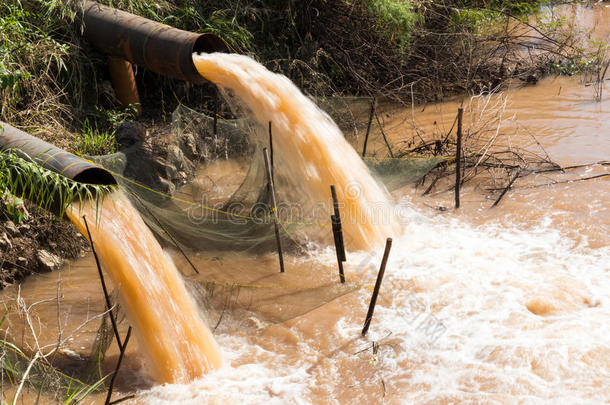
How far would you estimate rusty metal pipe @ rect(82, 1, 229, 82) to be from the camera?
16.6 feet

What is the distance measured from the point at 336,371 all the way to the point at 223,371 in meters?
0.76

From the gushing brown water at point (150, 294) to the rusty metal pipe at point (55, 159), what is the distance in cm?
18

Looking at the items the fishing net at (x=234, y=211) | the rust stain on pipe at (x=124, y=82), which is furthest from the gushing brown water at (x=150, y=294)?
the rust stain on pipe at (x=124, y=82)

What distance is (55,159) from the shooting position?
3672 mm

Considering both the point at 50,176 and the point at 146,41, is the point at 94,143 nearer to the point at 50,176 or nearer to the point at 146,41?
the point at 146,41

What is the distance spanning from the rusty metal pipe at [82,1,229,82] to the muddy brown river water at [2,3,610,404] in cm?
121

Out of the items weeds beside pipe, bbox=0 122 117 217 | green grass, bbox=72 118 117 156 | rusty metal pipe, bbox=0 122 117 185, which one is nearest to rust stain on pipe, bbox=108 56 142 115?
green grass, bbox=72 118 117 156

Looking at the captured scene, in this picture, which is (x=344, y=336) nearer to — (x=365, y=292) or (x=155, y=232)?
(x=365, y=292)

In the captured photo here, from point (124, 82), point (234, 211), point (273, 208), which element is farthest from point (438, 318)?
point (124, 82)

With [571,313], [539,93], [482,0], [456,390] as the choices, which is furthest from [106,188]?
[482,0]

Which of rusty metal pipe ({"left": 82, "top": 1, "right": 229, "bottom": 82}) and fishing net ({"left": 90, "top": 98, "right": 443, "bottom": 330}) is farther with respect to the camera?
rusty metal pipe ({"left": 82, "top": 1, "right": 229, "bottom": 82})

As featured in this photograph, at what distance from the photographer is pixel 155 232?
4082 millimetres

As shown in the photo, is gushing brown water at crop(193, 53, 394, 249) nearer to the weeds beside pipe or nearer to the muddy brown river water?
the muddy brown river water

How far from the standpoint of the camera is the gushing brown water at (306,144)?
4980mm
